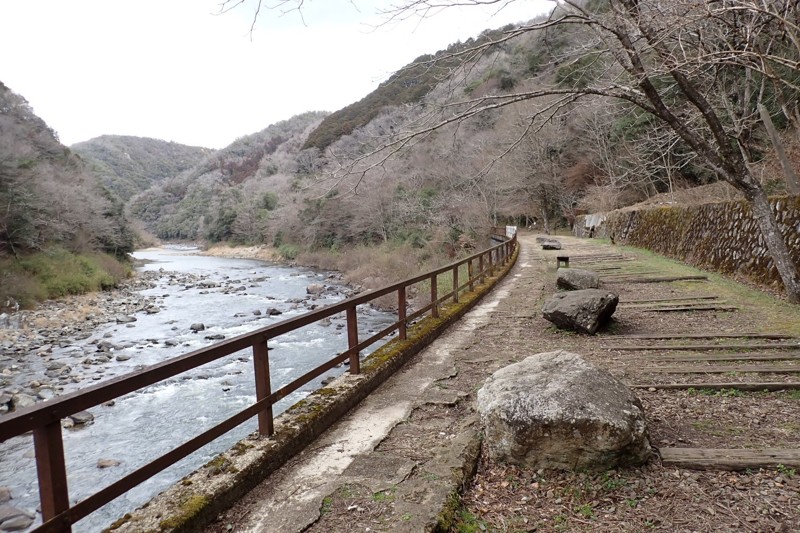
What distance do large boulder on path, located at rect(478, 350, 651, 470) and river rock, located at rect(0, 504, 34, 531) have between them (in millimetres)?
6844

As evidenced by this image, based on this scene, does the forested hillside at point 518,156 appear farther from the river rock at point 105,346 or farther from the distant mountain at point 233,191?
the river rock at point 105,346

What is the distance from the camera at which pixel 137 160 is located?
149m

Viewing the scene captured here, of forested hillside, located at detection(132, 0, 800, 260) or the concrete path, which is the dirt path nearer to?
the concrete path

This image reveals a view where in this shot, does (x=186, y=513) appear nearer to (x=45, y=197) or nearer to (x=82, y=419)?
(x=82, y=419)

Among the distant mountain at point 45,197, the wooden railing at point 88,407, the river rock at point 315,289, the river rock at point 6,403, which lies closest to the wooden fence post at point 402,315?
the wooden railing at point 88,407

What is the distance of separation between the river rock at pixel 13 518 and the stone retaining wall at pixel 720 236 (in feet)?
44.5

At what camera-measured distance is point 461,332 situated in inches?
328

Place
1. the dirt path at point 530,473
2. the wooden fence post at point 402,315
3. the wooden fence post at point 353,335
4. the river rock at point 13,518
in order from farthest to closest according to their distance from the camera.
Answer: the wooden fence post at point 402,315, the river rock at point 13,518, the wooden fence post at point 353,335, the dirt path at point 530,473

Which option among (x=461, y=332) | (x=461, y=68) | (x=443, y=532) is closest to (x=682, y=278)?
(x=461, y=332)

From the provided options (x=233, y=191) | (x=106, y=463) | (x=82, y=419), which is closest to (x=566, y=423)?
(x=106, y=463)

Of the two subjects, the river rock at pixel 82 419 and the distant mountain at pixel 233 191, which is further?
the distant mountain at pixel 233 191

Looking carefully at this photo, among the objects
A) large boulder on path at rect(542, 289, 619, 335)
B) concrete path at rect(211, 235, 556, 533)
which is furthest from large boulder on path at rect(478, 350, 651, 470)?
large boulder on path at rect(542, 289, 619, 335)

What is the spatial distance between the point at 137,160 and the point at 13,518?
550 feet

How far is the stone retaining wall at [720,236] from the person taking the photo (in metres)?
9.56
